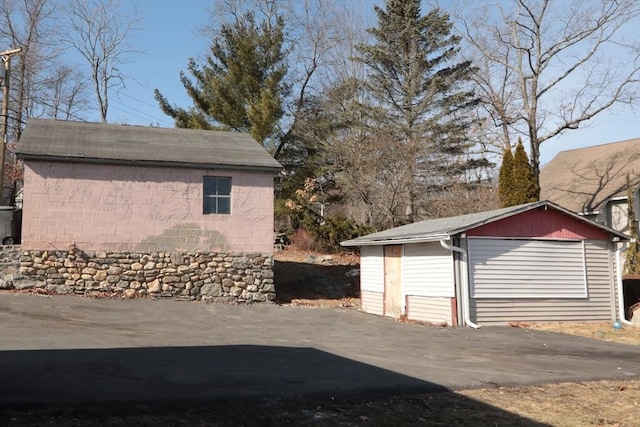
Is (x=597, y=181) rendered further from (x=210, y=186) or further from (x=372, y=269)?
(x=210, y=186)

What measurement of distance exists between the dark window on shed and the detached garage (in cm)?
556

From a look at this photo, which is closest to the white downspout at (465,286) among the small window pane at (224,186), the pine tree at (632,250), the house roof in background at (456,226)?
the house roof in background at (456,226)

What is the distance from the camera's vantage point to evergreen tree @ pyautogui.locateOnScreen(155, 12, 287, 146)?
97.7ft

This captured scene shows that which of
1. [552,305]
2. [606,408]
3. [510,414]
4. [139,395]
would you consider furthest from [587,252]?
[139,395]

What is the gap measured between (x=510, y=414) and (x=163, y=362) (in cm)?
471

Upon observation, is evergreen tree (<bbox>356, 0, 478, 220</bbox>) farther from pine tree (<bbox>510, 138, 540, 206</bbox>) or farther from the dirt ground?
the dirt ground

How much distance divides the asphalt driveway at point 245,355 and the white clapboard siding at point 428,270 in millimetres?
1233

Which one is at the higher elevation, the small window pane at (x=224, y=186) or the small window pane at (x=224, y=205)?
the small window pane at (x=224, y=186)

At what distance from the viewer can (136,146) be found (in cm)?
1927

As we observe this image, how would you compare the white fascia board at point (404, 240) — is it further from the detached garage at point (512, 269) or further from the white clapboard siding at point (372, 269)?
the white clapboard siding at point (372, 269)

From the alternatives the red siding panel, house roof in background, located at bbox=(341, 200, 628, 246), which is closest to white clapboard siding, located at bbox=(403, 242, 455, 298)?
house roof in background, located at bbox=(341, 200, 628, 246)

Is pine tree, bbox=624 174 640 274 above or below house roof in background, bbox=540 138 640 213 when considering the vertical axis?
below

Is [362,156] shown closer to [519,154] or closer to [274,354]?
[519,154]

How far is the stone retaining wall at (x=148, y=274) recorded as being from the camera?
17.0 m
